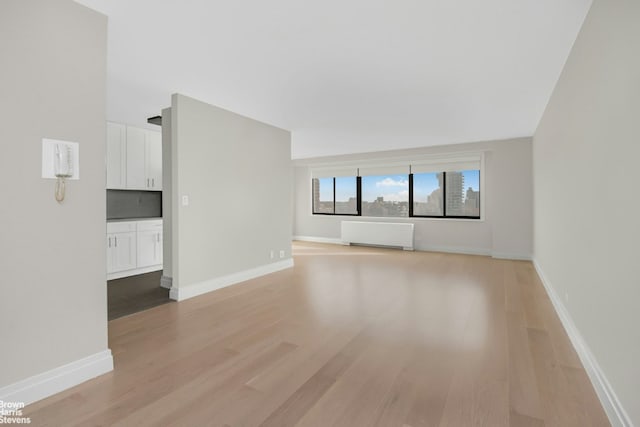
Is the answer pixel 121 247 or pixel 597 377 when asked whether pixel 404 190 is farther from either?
pixel 597 377

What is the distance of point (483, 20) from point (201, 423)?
326cm

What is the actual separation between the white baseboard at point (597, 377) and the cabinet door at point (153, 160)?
6114 mm

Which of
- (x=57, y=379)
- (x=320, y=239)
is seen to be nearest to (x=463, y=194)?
(x=320, y=239)

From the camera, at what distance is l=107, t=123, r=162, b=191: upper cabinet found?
5.07m

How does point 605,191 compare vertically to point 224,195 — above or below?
below

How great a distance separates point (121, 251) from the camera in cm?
496

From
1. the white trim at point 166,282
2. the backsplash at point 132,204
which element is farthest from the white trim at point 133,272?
the backsplash at point 132,204

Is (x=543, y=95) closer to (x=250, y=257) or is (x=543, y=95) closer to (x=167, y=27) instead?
(x=167, y=27)

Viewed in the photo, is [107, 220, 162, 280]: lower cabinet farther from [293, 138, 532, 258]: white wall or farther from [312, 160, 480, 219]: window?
[293, 138, 532, 258]: white wall

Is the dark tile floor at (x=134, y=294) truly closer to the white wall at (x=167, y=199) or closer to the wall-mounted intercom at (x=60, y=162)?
the white wall at (x=167, y=199)

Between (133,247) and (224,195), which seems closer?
(224,195)

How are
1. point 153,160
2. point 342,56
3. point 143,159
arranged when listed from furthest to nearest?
point 153,160
point 143,159
point 342,56

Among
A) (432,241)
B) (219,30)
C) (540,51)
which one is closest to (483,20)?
(540,51)

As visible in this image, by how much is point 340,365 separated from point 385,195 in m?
6.79
